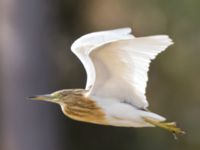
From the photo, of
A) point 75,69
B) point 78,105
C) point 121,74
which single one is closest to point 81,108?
point 78,105

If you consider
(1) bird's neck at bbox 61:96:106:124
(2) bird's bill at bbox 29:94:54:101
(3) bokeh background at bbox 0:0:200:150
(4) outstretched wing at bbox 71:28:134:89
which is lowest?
(3) bokeh background at bbox 0:0:200:150

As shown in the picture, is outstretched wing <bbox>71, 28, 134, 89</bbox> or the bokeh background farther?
the bokeh background

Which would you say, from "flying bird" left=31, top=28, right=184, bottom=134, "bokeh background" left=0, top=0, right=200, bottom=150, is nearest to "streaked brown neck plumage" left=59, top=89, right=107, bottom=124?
"flying bird" left=31, top=28, right=184, bottom=134

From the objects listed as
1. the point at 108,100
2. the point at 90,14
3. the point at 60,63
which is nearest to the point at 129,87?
the point at 108,100

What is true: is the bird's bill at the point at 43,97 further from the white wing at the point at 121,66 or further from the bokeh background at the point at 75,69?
the bokeh background at the point at 75,69

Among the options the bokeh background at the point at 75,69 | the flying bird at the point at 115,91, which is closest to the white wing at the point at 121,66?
the flying bird at the point at 115,91

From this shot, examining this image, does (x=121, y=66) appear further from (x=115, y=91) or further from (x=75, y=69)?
(x=75, y=69)

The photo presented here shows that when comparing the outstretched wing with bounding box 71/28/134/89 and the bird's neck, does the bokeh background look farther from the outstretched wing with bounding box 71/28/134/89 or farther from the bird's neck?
the bird's neck
